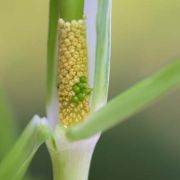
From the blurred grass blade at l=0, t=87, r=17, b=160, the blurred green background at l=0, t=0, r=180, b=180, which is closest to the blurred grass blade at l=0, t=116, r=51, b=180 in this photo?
the blurred grass blade at l=0, t=87, r=17, b=160

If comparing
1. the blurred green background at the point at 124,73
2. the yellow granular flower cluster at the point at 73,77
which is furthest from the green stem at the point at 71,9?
the blurred green background at the point at 124,73

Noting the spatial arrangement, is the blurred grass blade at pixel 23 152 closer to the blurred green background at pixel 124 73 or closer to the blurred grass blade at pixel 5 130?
the blurred grass blade at pixel 5 130

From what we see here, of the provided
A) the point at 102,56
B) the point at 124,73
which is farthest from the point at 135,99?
the point at 124,73

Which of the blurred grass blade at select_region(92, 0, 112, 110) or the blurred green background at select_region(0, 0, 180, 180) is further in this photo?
the blurred green background at select_region(0, 0, 180, 180)

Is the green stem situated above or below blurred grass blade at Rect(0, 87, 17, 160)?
above

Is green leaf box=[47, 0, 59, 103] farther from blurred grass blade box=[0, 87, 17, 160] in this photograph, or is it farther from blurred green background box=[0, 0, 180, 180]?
blurred green background box=[0, 0, 180, 180]
